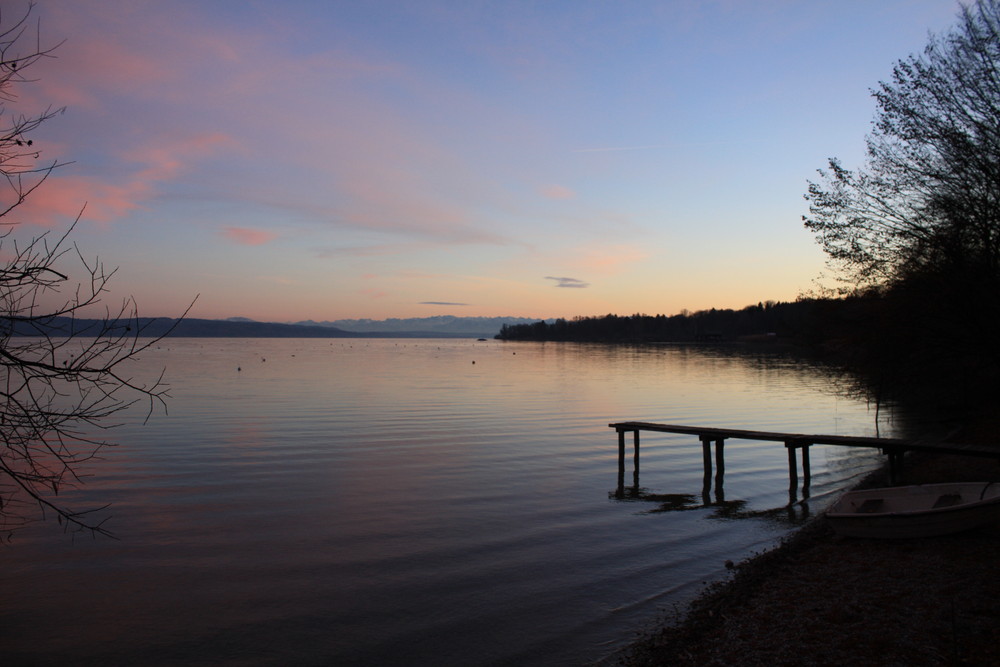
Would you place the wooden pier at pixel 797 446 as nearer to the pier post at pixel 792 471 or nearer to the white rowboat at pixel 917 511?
the pier post at pixel 792 471

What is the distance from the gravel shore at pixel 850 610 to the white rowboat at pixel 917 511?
24 centimetres

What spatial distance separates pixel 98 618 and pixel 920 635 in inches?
461

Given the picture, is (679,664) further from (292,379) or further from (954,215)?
(292,379)

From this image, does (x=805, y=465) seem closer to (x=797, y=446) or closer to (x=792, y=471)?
(x=792, y=471)

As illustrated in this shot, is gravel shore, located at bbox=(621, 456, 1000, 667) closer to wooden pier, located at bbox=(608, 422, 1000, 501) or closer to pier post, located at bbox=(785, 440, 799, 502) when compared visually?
wooden pier, located at bbox=(608, 422, 1000, 501)

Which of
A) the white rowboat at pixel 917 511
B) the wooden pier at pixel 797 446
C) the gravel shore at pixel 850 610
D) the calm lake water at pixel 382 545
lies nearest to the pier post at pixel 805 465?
the wooden pier at pixel 797 446

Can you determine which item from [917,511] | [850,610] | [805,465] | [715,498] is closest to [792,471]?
[805,465]

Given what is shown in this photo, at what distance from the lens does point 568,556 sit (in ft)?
40.3

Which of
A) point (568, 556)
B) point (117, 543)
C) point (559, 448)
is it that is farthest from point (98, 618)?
point (559, 448)

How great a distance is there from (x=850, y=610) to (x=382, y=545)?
28.4 ft

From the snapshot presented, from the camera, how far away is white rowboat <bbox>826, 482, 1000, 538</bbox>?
11125mm

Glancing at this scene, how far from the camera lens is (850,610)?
859 cm

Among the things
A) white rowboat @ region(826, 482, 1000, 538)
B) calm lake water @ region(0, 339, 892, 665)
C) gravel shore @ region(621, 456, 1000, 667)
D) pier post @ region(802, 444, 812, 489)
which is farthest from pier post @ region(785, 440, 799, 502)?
gravel shore @ region(621, 456, 1000, 667)

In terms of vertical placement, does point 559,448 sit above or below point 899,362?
below
